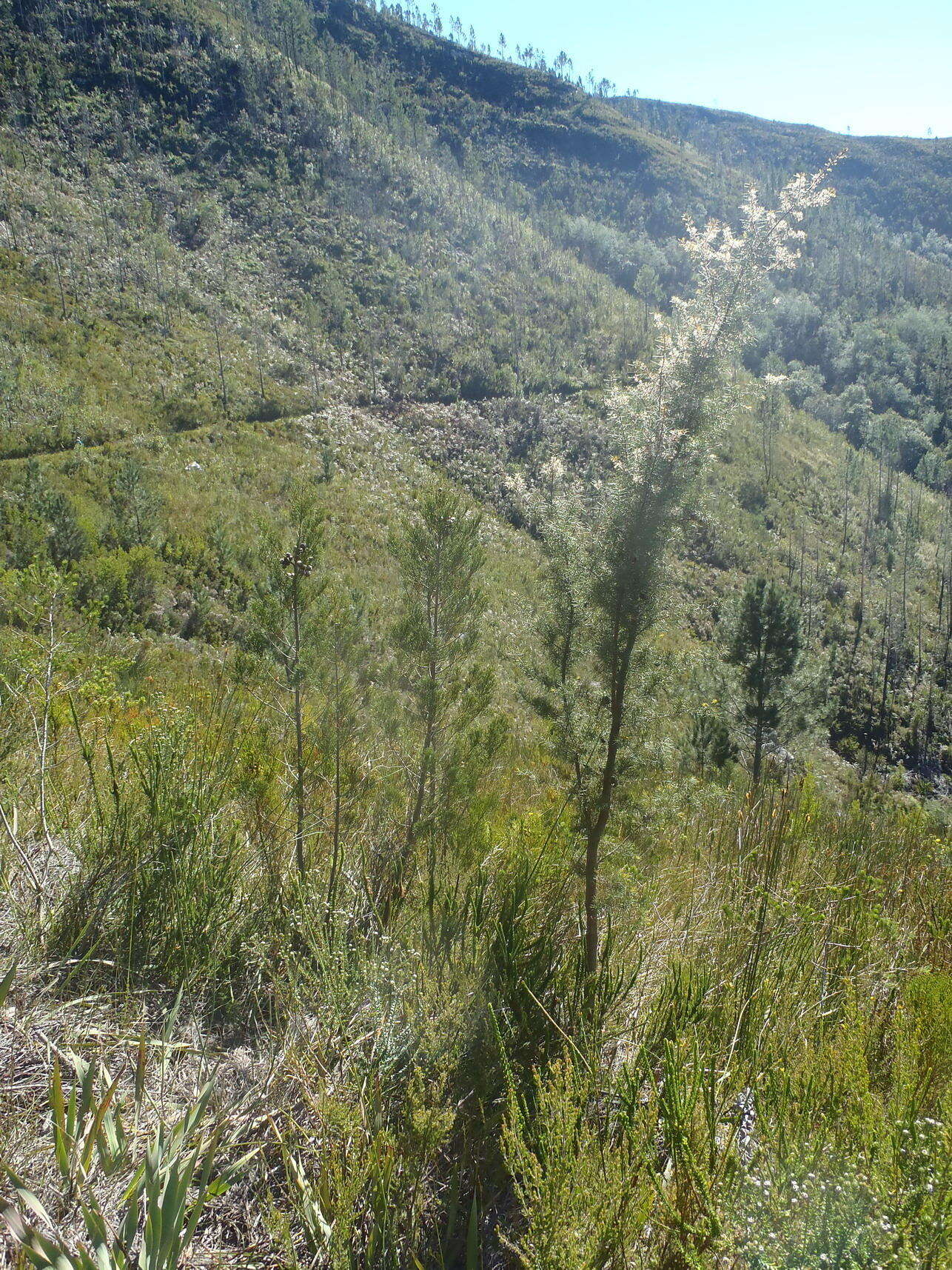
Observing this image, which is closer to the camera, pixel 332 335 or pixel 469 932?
pixel 469 932

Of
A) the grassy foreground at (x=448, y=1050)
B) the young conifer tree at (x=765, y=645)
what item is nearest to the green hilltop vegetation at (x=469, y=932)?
the grassy foreground at (x=448, y=1050)

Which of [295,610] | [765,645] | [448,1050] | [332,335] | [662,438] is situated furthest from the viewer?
[332,335]

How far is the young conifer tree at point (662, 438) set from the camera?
2.05 meters

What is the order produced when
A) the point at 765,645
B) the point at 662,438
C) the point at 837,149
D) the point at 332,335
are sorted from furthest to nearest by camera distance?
the point at 837,149 → the point at 332,335 → the point at 765,645 → the point at 662,438

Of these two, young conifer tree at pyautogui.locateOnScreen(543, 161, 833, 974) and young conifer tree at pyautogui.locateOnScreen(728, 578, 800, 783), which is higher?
young conifer tree at pyautogui.locateOnScreen(543, 161, 833, 974)

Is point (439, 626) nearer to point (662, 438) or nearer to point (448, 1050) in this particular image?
point (662, 438)

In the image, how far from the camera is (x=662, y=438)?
6.66ft

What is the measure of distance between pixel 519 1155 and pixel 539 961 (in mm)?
719

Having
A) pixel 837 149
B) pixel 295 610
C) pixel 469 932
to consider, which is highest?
pixel 837 149

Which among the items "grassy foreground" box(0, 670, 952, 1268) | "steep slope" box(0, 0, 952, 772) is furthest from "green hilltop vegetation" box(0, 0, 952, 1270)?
"steep slope" box(0, 0, 952, 772)

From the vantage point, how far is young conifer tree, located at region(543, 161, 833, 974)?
2049 mm

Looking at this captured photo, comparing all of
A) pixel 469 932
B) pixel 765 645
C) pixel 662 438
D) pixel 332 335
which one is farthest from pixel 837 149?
pixel 469 932

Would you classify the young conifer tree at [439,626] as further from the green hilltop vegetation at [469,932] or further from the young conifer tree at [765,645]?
the young conifer tree at [765,645]

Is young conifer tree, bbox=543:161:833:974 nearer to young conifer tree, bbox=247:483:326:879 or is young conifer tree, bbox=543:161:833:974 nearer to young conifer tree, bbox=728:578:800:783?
young conifer tree, bbox=247:483:326:879
